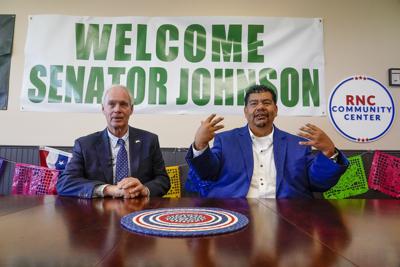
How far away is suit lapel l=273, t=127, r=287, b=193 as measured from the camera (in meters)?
1.62

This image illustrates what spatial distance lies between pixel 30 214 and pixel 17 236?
28 cm

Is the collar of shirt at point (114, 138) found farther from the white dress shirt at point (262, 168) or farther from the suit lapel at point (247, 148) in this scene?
the suit lapel at point (247, 148)

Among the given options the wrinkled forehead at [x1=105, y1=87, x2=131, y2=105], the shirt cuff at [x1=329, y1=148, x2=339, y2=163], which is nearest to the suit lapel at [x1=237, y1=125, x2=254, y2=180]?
the shirt cuff at [x1=329, y1=148, x2=339, y2=163]

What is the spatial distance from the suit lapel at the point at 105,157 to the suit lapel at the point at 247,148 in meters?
0.75


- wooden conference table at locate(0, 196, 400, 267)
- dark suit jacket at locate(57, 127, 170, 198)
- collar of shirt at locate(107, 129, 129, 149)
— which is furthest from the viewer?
collar of shirt at locate(107, 129, 129, 149)

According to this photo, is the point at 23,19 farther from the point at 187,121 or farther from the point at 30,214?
the point at 30,214

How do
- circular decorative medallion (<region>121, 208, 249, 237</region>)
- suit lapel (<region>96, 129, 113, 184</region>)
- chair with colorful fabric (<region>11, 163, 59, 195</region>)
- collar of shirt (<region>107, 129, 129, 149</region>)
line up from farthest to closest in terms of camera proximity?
chair with colorful fabric (<region>11, 163, 59, 195</region>) < collar of shirt (<region>107, 129, 129, 149</region>) < suit lapel (<region>96, 129, 113, 184</region>) < circular decorative medallion (<region>121, 208, 249, 237</region>)

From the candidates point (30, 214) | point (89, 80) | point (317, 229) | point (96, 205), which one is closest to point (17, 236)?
point (30, 214)

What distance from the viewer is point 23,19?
2.52 metres

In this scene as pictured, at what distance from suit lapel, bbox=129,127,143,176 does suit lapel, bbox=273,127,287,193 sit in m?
0.79

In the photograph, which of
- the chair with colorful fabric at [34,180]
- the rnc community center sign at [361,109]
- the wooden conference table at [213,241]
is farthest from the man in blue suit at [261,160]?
the chair with colorful fabric at [34,180]

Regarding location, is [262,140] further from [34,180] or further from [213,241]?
[34,180]

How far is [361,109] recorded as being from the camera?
2.39m

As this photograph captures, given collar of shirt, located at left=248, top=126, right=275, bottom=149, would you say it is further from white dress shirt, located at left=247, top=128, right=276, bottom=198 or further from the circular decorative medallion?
the circular decorative medallion
